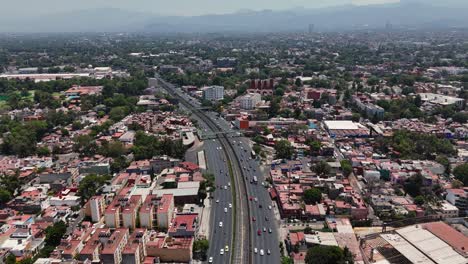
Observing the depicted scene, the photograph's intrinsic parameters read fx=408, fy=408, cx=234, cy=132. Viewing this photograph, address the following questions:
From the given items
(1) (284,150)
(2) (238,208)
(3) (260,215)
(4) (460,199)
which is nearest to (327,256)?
(3) (260,215)

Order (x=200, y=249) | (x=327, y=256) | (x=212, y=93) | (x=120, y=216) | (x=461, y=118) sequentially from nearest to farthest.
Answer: (x=327, y=256) < (x=200, y=249) < (x=120, y=216) < (x=461, y=118) < (x=212, y=93)

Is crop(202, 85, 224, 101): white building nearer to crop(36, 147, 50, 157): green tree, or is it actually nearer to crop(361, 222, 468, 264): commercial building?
crop(36, 147, 50, 157): green tree

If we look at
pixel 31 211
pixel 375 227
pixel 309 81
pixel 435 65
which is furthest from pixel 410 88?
pixel 31 211

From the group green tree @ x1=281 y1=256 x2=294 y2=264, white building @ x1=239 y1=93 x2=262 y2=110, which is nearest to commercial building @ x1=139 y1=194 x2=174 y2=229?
green tree @ x1=281 y1=256 x2=294 y2=264

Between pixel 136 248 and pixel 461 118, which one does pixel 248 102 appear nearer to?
pixel 461 118

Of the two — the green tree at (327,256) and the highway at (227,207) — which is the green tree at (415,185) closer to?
the green tree at (327,256)

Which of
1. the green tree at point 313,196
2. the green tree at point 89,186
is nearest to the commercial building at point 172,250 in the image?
the green tree at point 89,186
